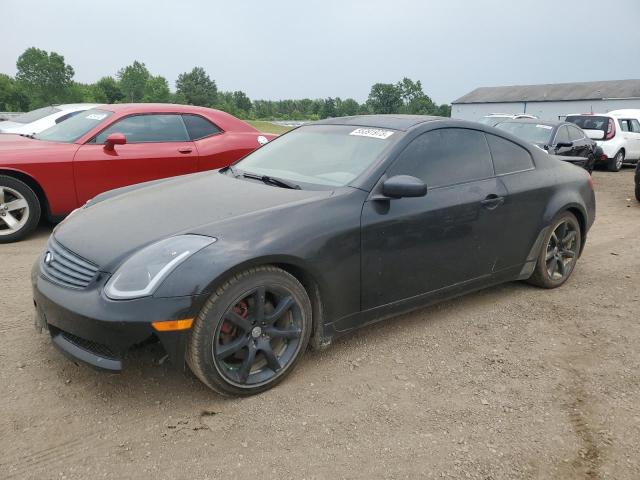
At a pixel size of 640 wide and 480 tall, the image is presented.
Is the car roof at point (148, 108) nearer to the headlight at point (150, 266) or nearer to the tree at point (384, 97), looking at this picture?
the headlight at point (150, 266)

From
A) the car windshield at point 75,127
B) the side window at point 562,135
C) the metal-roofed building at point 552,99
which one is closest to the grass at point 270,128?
the car windshield at point 75,127

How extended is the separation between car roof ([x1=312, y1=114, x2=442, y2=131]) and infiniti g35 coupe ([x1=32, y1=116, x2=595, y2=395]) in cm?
2

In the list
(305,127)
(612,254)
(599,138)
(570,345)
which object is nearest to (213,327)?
(305,127)

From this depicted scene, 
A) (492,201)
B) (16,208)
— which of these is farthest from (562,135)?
(16,208)

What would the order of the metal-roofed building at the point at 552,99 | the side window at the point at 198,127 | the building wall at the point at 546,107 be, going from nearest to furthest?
the side window at the point at 198,127 → the building wall at the point at 546,107 → the metal-roofed building at the point at 552,99

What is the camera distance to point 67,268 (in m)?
2.69

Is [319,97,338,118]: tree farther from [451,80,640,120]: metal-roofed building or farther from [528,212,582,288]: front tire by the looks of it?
[528,212,582,288]: front tire

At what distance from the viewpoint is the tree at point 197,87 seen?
99812 mm

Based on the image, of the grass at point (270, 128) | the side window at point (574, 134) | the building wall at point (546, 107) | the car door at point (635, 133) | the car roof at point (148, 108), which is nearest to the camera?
the car roof at point (148, 108)

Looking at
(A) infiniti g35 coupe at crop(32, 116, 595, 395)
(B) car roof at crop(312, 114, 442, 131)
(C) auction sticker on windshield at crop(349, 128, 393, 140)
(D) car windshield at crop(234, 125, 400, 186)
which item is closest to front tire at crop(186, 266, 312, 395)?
(A) infiniti g35 coupe at crop(32, 116, 595, 395)

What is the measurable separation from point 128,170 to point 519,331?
4.49 metres

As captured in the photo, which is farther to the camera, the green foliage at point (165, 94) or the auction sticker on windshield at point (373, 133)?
the green foliage at point (165, 94)

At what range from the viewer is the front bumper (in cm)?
239

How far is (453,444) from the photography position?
2.47 m
